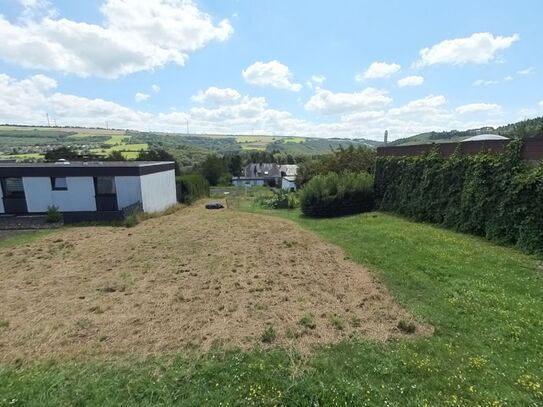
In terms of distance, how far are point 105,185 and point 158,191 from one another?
4006 millimetres

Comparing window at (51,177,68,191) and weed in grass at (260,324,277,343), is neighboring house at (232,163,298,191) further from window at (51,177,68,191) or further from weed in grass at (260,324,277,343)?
weed in grass at (260,324,277,343)

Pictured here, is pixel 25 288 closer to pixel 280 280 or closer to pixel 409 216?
pixel 280 280

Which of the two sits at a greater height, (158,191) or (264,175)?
(158,191)

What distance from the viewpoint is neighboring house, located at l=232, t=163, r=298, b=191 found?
6575 centimetres

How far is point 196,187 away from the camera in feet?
107

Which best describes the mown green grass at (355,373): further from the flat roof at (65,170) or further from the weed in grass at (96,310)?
the flat roof at (65,170)

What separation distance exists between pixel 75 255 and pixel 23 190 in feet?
35.1

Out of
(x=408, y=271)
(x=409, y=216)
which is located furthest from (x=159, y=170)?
(x=408, y=271)

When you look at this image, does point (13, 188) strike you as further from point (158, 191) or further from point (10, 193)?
point (158, 191)

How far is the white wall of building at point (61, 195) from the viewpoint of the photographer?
1792 cm

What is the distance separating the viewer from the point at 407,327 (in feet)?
17.9

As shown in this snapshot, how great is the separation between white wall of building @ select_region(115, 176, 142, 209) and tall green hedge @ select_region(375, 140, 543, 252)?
15362mm

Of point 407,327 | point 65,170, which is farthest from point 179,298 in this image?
point 65,170

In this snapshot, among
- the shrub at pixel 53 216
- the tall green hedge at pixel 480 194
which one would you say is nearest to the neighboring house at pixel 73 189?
the shrub at pixel 53 216
